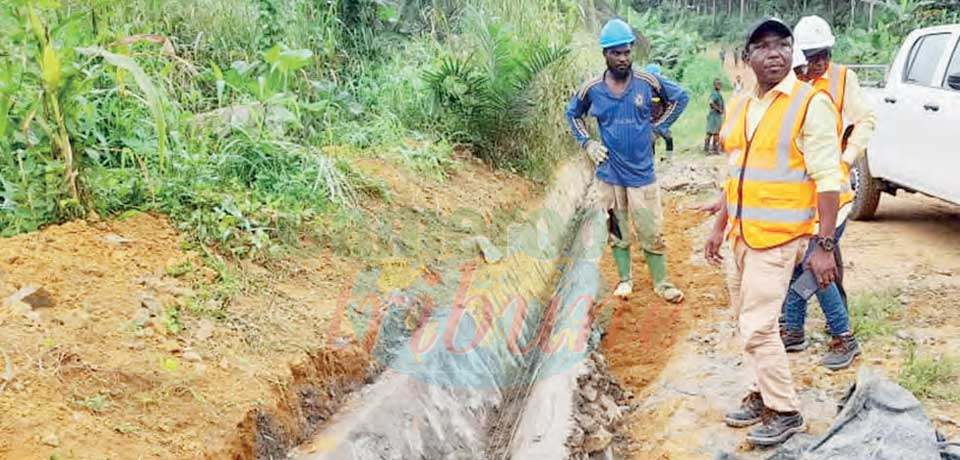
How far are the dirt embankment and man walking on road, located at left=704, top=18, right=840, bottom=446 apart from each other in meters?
1.92

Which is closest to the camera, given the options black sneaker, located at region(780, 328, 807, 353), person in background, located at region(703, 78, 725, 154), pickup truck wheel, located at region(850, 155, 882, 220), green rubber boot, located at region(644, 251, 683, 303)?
black sneaker, located at region(780, 328, 807, 353)

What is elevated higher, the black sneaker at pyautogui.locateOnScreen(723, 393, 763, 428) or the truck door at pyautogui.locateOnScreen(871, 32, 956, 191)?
the truck door at pyautogui.locateOnScreen(871, 32, 956, 191)

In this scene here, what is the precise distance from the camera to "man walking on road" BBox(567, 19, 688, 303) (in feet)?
17.6

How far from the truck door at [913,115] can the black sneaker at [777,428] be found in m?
3.55

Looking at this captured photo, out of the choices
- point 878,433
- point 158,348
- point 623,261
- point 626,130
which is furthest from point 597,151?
point 158,348

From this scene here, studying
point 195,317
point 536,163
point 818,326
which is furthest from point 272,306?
point 536,163

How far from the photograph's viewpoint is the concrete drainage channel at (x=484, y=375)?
370cm

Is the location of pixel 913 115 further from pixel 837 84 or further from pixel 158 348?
pixel 158 348

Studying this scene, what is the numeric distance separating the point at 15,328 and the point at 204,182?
Result: 1.62m

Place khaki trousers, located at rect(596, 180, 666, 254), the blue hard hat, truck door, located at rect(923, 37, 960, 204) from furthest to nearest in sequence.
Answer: truck door, located at rect(923, 37, 960, 204) < khaki trousers, located at rect(596, 180, 666, 254) < the blue hard hat

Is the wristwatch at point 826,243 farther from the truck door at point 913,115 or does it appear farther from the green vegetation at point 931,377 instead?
the truck door at point 913,115

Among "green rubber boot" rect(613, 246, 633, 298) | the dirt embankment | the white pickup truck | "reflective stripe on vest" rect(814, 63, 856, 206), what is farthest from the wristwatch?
the white pickup truck

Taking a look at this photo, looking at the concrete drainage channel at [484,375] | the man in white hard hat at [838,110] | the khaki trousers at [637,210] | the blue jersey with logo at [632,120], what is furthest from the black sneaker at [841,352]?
the blue jersey with logo at [632,120]

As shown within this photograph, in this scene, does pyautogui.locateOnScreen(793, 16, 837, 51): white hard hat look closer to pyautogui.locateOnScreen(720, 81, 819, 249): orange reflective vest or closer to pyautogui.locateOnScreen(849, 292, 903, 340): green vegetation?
pyautogui.locateOnScreen(720, 81, 819, 249): orange reflective vest
